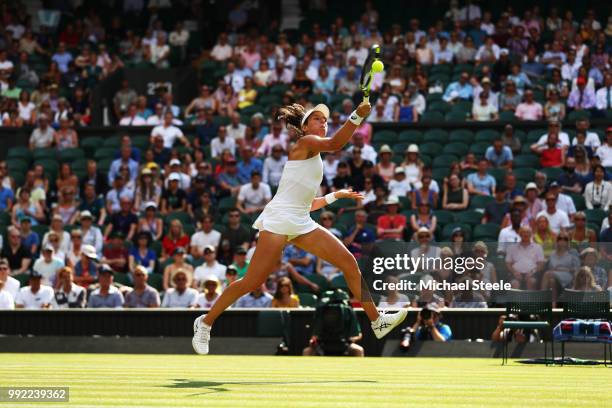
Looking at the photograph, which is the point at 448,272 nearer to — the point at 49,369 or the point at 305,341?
the point at 305,341

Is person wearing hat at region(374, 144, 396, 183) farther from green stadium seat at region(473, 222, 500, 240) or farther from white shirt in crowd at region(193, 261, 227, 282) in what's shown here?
white shirt in crowd at region(193, 261, 227, 282)

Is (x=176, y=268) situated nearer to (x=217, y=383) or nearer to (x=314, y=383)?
(x=217, y=383)

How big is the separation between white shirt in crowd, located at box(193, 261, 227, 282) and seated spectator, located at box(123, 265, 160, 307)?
115 cm

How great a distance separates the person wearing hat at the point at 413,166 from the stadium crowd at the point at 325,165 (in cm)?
3

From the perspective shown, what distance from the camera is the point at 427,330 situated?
12.8 metres

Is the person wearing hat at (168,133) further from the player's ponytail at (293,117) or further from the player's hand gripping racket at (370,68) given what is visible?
the player's hand gripping racket at (370,68)

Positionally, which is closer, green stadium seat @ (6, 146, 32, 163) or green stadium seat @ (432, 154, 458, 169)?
green stadium seat @ (432, 154, 458, 169)

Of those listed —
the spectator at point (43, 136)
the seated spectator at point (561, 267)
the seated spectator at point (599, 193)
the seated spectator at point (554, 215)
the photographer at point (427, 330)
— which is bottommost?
the photographer at point (427, 330)

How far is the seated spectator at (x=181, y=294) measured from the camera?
48.2 feet

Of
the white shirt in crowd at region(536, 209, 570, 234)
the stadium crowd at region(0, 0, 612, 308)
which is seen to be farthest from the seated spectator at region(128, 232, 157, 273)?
the white shirt in crowd at region(536, 209, 570, 234)

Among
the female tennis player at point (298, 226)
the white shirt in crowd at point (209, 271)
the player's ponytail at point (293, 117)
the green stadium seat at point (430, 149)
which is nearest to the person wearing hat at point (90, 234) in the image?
the white shirt in crowd at point (209, 271)

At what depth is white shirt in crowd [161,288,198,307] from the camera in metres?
14.8

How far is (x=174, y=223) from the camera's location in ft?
56.4

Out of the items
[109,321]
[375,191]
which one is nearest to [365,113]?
[109,321]
